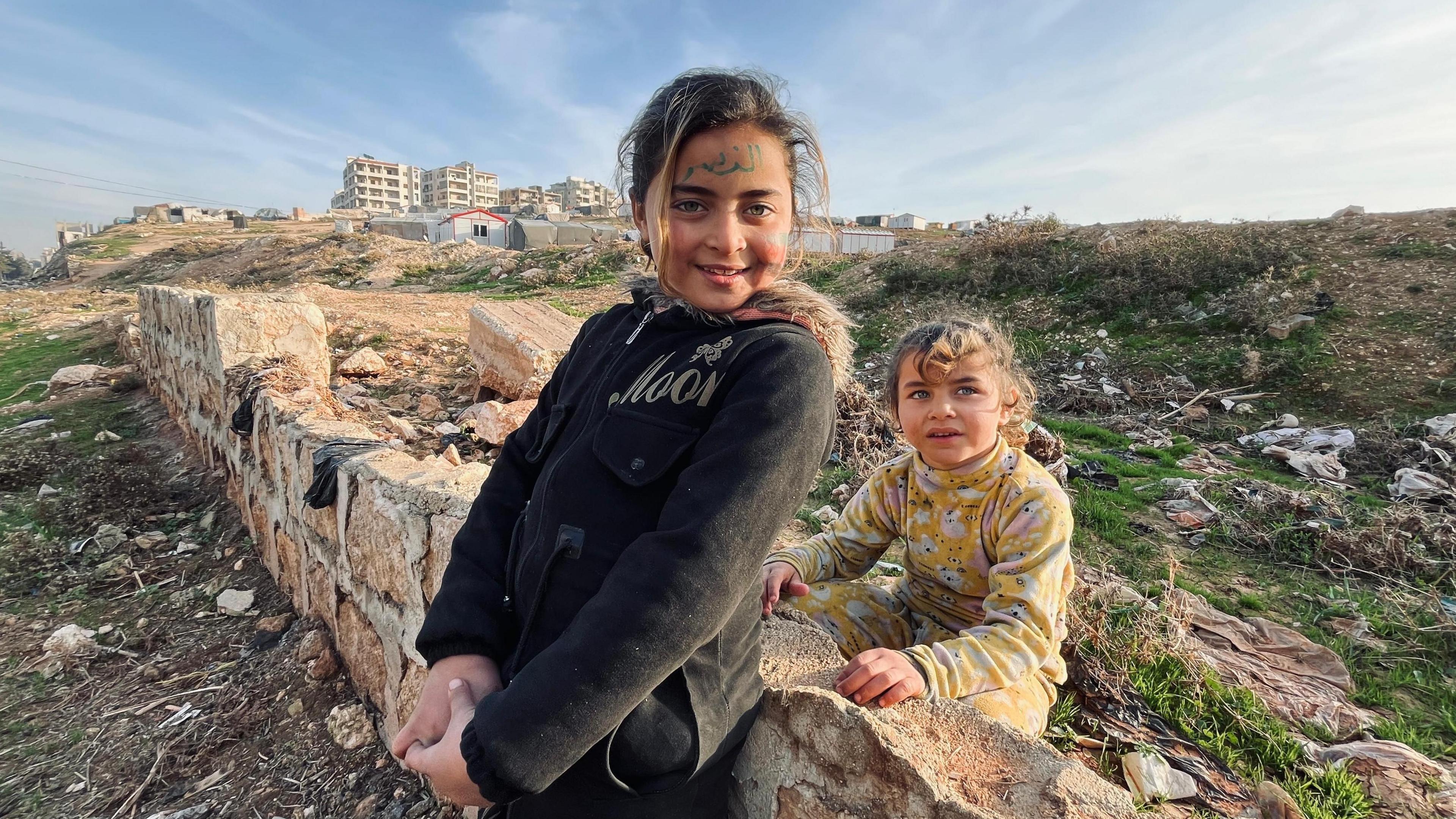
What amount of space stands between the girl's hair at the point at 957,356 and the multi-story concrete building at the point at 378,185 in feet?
293

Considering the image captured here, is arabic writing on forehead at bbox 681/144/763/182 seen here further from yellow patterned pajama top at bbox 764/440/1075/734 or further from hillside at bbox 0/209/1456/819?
yellow patterned pajama top at bbox 764/440/1075/734

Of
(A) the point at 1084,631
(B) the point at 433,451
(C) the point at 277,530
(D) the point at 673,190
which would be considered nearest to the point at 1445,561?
(A) the point at 1084,631

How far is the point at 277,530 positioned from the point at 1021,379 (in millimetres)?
3637

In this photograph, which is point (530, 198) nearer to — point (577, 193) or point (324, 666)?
point (577, 193)

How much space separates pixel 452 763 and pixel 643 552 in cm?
40

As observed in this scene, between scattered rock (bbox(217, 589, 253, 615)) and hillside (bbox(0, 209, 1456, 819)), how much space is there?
0.39 feet

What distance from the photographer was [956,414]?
155 centimetres

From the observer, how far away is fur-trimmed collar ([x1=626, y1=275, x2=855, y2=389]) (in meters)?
1.11

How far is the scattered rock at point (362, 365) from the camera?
5.28 meters

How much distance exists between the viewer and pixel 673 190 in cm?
114

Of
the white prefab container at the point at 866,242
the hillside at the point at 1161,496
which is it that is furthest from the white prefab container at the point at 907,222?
the hillside at the point at 1161,496

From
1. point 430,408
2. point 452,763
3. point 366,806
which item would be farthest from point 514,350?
point 452,763

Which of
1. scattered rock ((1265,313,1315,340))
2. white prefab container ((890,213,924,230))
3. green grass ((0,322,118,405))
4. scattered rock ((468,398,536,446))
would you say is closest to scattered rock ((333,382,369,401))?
scattered rock ((468,398,536,446))

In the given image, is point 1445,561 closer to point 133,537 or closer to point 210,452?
point 133,537
